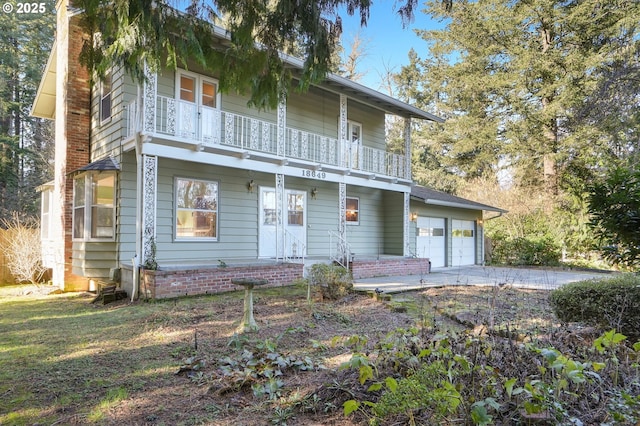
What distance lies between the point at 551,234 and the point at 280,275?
1450 centimetres

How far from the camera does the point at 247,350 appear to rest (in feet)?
14.7

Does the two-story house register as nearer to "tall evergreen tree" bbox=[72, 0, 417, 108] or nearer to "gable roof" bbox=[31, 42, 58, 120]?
"gable roof" bbox=[31, 42, 58, 120]

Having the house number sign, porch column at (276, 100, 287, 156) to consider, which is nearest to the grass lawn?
the house number sign

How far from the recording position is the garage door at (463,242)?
1719 centimetres

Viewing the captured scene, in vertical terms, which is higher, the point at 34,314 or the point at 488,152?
the point at 488,152

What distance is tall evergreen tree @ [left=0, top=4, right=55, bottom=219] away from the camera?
20375 mm

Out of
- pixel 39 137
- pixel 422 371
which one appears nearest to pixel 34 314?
pixel 422 371

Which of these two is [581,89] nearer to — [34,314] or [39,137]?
[34,314]

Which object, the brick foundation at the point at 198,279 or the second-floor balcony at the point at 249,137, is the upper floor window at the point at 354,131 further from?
the brick foundation at the point at 198,279

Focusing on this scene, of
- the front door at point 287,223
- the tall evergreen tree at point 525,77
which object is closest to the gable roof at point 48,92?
the front door at point 287,223

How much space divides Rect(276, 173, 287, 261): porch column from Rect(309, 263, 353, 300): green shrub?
9.63ft

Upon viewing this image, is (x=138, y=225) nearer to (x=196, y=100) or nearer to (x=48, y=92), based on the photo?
(x=196, y=100)

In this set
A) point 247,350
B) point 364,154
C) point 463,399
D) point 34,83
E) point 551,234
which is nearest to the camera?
point 463,399

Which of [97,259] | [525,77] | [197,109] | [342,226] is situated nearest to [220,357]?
[97,259]
